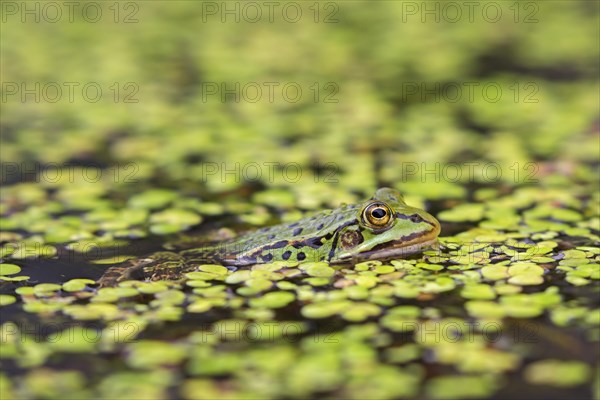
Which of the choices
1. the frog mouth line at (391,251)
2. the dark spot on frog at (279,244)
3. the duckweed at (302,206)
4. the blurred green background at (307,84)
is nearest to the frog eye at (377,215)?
the frog mouth line at (391,251)

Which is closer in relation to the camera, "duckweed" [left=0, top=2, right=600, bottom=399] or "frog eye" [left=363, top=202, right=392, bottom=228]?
"duckweed" [left=0, top=2, right=600, bottom=399]

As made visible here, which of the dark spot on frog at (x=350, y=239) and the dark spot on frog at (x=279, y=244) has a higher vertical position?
the dark spot on frog at (x=350, y=239)

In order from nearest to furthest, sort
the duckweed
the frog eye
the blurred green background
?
the duckweed < the frog eye < the blurred green background

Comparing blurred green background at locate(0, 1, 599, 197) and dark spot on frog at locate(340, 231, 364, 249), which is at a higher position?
blurred green background at locate(0, 1, 599, 197)

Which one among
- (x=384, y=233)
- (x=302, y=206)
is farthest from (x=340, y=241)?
(x=302, y=206)

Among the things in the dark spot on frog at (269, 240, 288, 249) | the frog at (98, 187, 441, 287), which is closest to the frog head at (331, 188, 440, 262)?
the frog at (98, 187, 441, 287)

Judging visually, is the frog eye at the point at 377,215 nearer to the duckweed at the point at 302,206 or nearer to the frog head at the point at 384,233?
the frog head at the point at 384,233

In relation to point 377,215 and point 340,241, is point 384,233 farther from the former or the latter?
point 340,241

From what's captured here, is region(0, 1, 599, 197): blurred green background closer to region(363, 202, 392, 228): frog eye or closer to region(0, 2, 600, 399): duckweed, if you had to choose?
region(0, 2, 600, 399): duckweed
